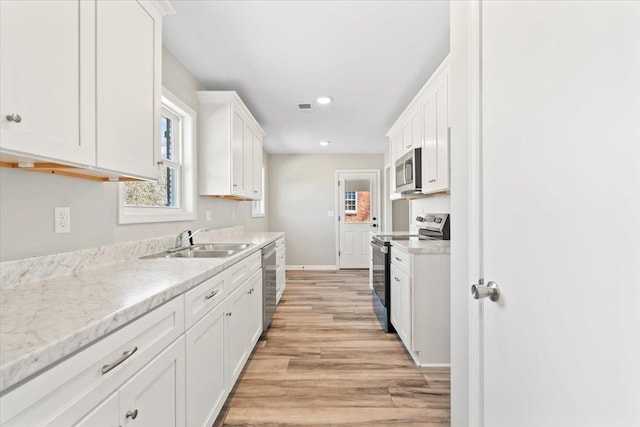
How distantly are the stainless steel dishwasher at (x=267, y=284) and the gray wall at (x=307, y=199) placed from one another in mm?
3153

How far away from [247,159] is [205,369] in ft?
8.21

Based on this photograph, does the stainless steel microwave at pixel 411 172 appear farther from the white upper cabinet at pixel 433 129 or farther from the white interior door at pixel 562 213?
the white interior door at pixel 562 213

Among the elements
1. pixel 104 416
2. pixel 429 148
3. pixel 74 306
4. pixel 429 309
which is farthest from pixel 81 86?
pixel 429 148

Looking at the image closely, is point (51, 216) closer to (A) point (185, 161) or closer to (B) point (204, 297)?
(B) point (204, 297)

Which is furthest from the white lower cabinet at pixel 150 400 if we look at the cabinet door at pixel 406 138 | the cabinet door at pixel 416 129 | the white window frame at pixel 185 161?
the cabinet door at pixel 406 138

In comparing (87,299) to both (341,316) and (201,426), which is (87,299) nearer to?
(201,426)

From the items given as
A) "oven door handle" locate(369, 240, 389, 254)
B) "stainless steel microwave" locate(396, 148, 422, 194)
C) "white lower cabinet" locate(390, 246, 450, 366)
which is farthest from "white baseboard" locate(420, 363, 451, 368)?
"stainless steel microwave" locate(396, 148, 422, 194)

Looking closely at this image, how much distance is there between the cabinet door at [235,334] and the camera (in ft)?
5.84

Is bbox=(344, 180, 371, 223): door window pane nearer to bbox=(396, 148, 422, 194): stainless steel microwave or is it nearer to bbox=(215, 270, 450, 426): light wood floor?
bbox=(396, 148, 422, 194): stainless steel microwave

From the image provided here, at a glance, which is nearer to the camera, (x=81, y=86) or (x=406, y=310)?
(x=81, y=86)

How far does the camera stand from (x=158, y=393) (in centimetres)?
103

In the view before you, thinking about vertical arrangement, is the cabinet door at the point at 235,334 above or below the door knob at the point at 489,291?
below

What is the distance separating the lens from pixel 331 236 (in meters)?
6.39

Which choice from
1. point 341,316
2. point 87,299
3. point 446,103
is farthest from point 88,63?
point 341,316
